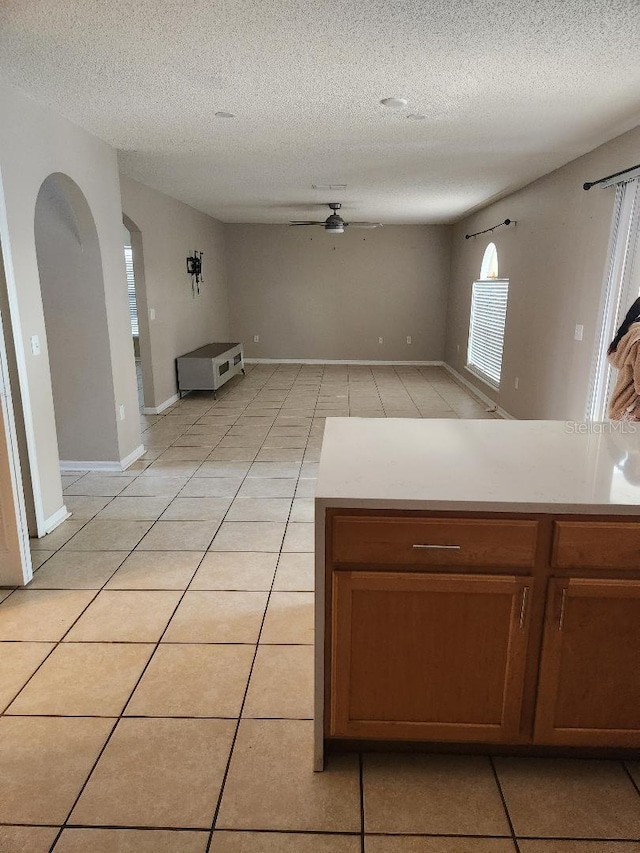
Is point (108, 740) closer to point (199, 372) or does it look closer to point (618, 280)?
point (618, 280)

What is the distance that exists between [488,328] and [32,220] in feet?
17.4

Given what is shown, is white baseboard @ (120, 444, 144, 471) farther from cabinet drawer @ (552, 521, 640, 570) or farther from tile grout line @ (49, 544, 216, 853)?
cabinet drawer @ (552, 521, 640, 570)

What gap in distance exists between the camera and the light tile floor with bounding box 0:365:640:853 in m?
1.43

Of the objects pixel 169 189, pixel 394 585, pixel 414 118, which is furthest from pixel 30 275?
pixel 169 189

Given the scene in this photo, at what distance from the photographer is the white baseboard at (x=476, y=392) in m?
5.88

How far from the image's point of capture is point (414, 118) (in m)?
3.23

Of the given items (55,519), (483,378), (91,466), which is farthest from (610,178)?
(91,466)

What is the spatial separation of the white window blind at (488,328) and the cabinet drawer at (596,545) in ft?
16.2

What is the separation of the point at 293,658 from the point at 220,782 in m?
0.56

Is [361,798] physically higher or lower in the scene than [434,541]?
lower

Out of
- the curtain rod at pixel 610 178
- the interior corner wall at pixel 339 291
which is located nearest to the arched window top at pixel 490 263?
the interior corner wall at pixel 339 291

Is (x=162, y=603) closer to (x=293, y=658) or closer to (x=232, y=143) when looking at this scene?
(x=293, y=658)

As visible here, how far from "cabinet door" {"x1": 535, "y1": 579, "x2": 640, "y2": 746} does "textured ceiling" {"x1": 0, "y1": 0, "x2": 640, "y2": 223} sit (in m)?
1.96

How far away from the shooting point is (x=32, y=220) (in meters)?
2.95
